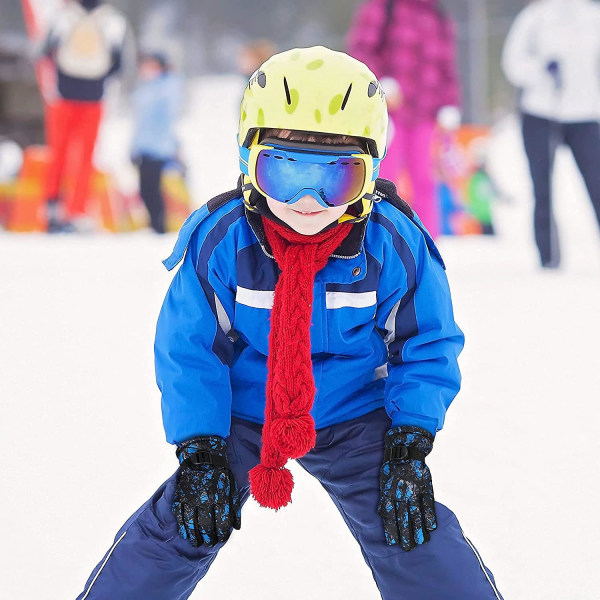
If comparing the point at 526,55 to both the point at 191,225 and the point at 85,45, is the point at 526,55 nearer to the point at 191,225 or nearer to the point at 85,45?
the point at 85,45

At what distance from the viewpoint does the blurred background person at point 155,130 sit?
6.88 metres

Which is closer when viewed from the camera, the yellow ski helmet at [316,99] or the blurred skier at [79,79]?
the yellow ski helmet at [316,99]

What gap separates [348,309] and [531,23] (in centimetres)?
370

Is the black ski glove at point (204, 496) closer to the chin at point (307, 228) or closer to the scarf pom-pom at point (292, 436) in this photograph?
the scarf pom-pom at point (292, 436)

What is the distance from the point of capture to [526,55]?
14.9ft

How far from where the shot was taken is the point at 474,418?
2498mm

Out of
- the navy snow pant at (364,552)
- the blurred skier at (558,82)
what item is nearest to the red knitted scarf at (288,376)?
the navy snow pant at (364,552)

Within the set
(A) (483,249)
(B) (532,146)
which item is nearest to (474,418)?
(B) (532,146)

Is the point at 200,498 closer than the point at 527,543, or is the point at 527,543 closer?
the point at 200,498

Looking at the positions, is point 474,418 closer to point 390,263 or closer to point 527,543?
point 527,543

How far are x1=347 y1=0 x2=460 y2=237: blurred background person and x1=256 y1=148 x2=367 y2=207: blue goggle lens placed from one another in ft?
12.6

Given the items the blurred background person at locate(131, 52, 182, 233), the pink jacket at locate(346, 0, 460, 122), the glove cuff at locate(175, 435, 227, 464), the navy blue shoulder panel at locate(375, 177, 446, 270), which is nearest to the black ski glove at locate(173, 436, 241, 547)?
the glove cuff at locate(175, 435, 227, 464)

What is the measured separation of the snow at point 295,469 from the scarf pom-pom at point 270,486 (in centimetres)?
35

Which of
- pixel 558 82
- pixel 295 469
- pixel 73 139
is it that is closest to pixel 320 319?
pixel 295 469
